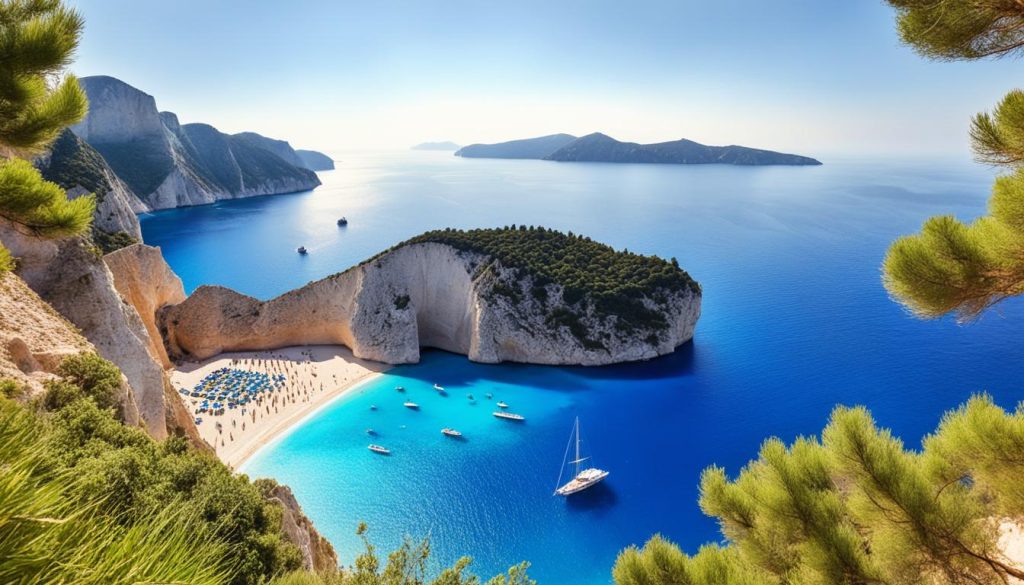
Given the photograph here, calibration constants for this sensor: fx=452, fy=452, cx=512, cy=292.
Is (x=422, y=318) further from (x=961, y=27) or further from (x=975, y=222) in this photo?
(x=961, y=27)

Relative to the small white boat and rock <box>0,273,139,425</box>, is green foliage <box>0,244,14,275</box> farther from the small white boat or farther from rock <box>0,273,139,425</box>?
the small white boat

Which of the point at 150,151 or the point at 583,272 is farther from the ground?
the point at 150,151

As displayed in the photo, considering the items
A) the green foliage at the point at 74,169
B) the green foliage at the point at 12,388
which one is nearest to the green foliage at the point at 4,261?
the green foliage at the point at 12,388

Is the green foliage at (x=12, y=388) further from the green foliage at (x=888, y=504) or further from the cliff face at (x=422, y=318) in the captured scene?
the cliff face at (x=422, y=318)

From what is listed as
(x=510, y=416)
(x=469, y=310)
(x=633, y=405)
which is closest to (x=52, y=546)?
(x=510, y=416)

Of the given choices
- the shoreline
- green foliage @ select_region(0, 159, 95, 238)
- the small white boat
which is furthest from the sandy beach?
green foliage @ select_region(0, 159, 95, 238)

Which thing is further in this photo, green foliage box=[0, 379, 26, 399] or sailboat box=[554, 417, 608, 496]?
sailboat box=[554, 417, 608, 496]

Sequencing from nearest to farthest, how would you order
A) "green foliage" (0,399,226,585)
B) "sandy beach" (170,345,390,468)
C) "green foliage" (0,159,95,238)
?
1. "green foliage" (0,399,226,585)
2. "green foliage" (0,159,95,238)
3. "sandy beach" (170,345,390,468)
